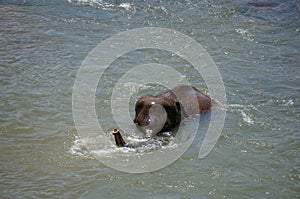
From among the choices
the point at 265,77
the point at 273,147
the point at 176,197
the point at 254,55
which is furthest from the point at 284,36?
the point at 176,197

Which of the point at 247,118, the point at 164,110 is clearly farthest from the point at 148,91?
the point at 247,118

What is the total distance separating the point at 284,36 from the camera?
11.6 meters

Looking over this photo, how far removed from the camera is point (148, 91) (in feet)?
28.5

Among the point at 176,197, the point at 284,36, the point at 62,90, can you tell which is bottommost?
the point at 176,197

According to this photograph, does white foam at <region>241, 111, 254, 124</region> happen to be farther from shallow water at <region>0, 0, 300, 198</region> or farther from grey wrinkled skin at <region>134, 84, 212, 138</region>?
grey wrinkled skin at <region>134, 84, 212, 138</region>

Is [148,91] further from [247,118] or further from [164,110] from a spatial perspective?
[247,118]

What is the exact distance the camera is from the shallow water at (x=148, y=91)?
6.09m

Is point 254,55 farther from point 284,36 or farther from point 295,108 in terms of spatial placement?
point 295,108

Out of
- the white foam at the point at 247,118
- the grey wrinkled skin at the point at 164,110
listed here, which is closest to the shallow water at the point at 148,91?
the white foam at the point at 247,118

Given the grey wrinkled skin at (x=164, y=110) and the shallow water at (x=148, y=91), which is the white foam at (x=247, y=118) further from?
the grey wrinkled skin at (x=164, y=110)

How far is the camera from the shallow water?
6.09 meters

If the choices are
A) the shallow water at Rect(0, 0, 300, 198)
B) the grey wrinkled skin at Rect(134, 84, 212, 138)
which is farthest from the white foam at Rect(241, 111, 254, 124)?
the grey wrinkled skin at Rect(134, 84, 212, 138)

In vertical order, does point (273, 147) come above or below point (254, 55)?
below

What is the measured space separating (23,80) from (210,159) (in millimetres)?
3916
